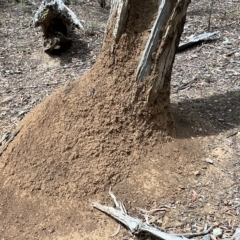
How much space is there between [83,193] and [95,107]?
2.39ft

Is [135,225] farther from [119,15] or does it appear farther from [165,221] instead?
[119,15]

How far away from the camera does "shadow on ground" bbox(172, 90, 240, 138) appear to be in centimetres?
383

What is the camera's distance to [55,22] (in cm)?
601

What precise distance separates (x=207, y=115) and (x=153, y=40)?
44.0 inches

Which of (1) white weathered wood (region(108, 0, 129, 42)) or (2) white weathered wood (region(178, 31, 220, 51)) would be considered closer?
(1) white weathered wood (region(108, 0, 129, 42))


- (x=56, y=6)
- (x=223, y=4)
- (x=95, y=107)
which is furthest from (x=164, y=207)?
(x=223, y=4)

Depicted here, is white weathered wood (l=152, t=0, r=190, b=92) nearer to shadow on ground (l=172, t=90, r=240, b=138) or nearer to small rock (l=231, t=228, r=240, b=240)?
shadow on ground (l=172, t=90, r=240, b=138)

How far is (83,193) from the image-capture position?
3.28 m

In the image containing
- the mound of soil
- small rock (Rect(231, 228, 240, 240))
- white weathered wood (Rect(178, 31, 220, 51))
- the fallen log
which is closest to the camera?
small rock (Rect(231, 228, 240, 240))

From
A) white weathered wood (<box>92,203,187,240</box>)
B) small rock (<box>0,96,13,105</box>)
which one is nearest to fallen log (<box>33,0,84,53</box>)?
small rock (<box>0,96,13,105</box>)

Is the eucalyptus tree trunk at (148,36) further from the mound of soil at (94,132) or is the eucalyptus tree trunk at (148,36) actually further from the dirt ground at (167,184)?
the dirt ground at (167,184)

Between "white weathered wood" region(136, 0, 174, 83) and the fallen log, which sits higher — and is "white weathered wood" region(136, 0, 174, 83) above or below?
above

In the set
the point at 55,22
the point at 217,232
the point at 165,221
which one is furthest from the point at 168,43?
the point at 55,22

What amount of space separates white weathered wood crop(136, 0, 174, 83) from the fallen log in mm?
2765
